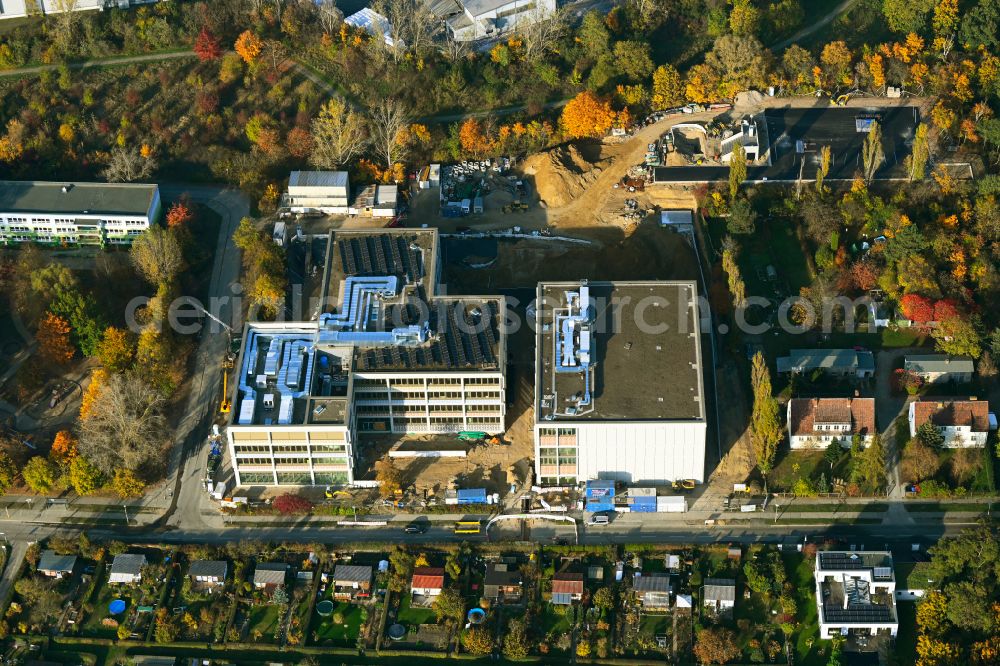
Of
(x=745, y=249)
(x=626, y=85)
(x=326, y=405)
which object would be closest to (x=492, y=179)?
(x=626, y=85)

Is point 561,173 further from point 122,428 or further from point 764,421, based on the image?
point 122,428

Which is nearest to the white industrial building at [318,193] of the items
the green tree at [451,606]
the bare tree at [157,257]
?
the bare tree at [157,257]

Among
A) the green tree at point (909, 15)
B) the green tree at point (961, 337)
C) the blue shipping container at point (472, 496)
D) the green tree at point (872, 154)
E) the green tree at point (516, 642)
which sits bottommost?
the green tree at point (516, 642)

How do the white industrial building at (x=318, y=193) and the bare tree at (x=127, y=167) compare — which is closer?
the white industrial building at (x=318, y=193)

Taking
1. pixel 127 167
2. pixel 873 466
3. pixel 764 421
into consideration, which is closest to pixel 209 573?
pixel 764 421

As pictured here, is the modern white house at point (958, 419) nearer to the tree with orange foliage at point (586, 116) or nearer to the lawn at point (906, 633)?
the lawn at point (906, 633)

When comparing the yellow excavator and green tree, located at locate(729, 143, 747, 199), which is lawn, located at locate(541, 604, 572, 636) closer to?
the yellow excavator

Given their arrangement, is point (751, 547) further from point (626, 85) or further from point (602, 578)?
point (626, 85)

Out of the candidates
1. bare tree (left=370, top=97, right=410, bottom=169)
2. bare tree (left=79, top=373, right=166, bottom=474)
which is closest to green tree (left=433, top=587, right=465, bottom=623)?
bare tree (left=79, top=373, right=166, bottom=474)
